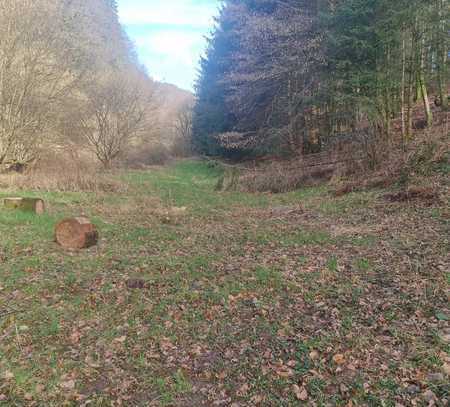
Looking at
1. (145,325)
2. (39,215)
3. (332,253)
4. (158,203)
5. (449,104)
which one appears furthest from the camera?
(449,104)

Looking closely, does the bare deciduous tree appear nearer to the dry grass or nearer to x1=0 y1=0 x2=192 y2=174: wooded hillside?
x1=0 y1=0 x2=192 y2=174: wooded hillside

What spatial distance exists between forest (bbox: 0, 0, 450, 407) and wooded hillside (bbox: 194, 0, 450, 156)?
9cm

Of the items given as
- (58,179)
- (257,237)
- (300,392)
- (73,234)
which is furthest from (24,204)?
(300,392)

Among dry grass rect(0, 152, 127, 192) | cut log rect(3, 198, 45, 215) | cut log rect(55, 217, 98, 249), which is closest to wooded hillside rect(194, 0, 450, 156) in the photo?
dry grass rect(0, 152, 127, 192)

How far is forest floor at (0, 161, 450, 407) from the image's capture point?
10.8 ft

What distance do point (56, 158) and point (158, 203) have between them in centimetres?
679

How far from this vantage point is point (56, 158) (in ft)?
52.0

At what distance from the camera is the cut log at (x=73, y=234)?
7059 millimetres

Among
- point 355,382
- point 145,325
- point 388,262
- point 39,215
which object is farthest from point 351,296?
point 39,215

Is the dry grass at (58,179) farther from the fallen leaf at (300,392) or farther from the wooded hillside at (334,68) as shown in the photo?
the fallen leaf at (300,392)

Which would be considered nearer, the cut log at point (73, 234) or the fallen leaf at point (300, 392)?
the fallen leaf at point (300, 392)

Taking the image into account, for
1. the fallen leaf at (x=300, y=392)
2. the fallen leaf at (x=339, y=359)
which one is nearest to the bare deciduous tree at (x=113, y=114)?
the fallen leaf at (x=339, y=359)

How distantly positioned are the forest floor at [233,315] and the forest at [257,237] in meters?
0.03

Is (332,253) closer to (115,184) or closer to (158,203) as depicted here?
(158,203)
